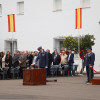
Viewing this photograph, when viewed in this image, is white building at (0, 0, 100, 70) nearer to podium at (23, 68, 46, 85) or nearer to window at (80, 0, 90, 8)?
window at (80, 0, 90, 8)

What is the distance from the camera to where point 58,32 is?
126 feet

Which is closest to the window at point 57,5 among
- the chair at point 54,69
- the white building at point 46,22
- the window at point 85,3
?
the white building at point 46,22

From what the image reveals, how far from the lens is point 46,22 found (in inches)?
1564

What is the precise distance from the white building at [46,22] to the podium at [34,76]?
14.6 metres

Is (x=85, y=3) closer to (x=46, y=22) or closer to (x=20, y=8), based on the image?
(x=46, y=22)

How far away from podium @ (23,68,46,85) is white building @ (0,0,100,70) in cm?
1456

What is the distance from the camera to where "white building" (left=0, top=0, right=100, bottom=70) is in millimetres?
35688

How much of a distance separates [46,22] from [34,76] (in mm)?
19501

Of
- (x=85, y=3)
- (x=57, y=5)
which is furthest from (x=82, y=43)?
(x=57, y=5)

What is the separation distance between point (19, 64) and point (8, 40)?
13.8m

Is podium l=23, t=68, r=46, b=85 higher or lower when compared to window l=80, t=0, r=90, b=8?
lower

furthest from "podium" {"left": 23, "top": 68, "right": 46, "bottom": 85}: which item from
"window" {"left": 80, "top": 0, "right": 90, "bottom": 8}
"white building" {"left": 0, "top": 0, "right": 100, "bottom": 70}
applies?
Result: "window" {"left": 80, "top": 0, "right": 90, "bottom": 8}

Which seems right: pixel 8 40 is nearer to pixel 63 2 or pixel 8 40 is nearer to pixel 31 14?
pixel 31 14

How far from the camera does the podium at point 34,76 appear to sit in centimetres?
2055
